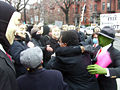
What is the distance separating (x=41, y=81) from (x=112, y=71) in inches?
40.0

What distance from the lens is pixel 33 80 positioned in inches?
72.1

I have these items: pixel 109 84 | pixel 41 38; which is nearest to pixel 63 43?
pixel 109 84

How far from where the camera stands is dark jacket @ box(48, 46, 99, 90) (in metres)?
2.16

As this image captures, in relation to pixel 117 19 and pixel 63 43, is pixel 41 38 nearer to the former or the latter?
pixel 63 43

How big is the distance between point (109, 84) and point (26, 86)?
4.43 feet

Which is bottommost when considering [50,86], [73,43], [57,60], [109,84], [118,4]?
[109,84]

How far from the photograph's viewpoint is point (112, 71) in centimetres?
206

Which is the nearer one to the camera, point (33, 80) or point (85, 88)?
point (33, 80)

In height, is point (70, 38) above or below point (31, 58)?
above

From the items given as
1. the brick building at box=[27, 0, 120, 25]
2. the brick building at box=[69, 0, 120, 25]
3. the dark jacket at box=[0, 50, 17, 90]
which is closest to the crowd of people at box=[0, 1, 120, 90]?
the dark jacket at box=[0, 50, 17, 90]

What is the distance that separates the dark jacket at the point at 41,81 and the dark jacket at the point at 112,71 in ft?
2.59

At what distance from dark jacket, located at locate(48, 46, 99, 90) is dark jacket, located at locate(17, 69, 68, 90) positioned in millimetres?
311

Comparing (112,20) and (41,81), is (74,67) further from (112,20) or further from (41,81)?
(112,20)

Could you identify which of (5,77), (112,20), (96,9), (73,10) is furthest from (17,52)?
(96,9)
